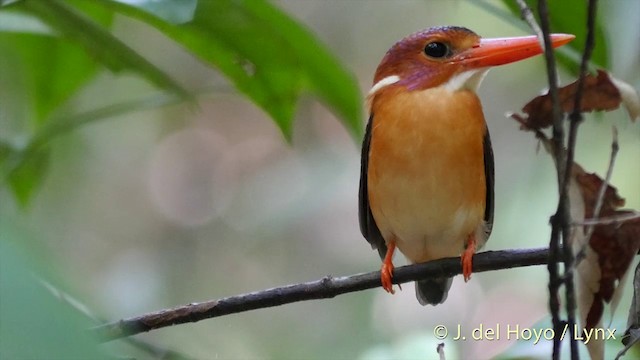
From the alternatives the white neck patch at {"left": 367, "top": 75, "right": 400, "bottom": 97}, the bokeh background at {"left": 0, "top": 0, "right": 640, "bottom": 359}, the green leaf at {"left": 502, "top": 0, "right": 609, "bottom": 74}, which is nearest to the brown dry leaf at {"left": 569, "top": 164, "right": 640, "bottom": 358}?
the green leaf at {"left": 502, "top": 0, "right": 609, "bottom": 74}

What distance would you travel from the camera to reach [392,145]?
1896 millimetres

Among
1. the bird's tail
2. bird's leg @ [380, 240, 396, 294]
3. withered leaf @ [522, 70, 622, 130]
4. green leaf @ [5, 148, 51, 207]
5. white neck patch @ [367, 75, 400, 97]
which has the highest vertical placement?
withered leaf @ [522, 70, 622, 130]

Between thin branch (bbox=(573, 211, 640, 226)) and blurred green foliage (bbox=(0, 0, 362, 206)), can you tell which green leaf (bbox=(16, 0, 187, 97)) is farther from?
thin branch (bbox=(573, 211, 640, 226))

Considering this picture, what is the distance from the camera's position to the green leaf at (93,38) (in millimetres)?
1431

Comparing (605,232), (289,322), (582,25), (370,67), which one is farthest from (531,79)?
(605,232)

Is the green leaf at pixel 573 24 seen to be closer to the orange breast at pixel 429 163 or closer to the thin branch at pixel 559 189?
the orange breast at pixel 429 163

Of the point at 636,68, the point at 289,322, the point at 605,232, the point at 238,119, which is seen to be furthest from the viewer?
the point at 238,119

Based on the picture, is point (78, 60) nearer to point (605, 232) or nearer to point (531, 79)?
point (605, 232)

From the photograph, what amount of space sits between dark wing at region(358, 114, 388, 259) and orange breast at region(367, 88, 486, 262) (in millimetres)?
37

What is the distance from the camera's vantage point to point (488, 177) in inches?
77.9

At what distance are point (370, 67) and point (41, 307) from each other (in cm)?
486

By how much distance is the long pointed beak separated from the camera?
173 cm

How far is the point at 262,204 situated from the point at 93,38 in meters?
2.89

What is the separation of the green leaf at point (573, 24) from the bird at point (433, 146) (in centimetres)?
26
